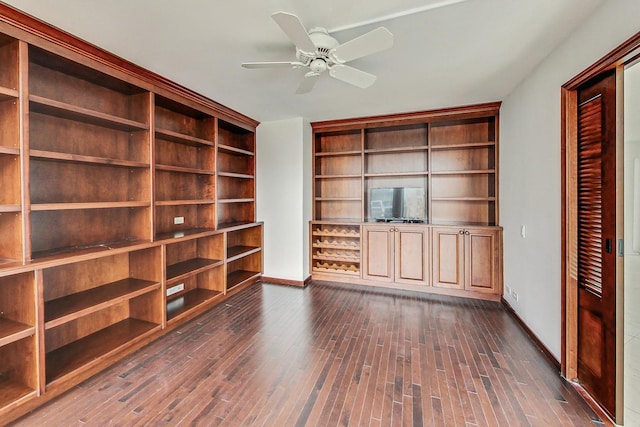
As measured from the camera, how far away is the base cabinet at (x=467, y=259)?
373cm

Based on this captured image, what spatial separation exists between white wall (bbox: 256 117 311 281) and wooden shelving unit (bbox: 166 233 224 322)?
1023 millimetres

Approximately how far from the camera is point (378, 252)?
429 cm

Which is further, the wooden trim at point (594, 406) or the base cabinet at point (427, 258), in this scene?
the base cabinet at point (427, 258)

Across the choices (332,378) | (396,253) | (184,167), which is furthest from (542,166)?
(184,167)

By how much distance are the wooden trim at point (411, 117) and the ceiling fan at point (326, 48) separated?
1.88 metres

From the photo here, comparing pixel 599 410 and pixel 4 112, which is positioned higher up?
pixel 4 112

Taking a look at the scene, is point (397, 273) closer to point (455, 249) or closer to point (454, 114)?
point (455, 249)

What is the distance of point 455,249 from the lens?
3891 millimetres

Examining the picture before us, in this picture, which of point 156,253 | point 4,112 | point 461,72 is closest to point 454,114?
point 461,72

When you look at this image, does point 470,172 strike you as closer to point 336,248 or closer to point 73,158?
point 336,248

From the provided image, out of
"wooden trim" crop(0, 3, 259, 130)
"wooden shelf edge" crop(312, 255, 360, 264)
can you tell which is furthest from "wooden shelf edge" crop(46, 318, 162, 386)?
"wooden shelf edge" crop(312, 255, 360, 264)

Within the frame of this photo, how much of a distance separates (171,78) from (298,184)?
6.99 ft

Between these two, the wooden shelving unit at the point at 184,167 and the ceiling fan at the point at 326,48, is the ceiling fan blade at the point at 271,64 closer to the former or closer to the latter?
the ceiling fan at the point at 326,48

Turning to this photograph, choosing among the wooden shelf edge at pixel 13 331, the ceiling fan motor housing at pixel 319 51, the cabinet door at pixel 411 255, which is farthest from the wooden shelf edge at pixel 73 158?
the cabinet door at pixel 411 255
